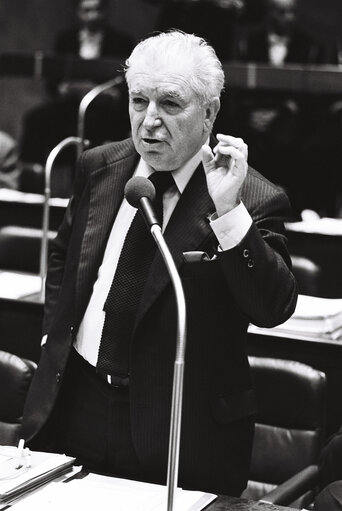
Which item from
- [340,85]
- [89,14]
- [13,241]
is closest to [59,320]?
[13,241]

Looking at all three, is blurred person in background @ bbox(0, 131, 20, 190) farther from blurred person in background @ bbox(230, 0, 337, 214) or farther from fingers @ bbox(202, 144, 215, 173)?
fingers @ bbox(202, 144, 215, 173)

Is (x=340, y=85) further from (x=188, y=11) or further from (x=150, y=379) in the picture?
(x=150, y=379)

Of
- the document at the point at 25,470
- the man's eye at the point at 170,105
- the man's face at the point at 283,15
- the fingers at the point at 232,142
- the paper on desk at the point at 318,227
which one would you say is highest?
the man's face at the point at 283,15

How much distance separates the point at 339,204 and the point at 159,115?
3.90 m

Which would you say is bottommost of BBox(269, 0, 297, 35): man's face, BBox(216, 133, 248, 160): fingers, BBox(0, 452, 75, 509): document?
BBox(0, 452, 75, 509): document

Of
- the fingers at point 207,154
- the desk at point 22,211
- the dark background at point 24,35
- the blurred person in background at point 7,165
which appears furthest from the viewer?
the dark background at point 24,35

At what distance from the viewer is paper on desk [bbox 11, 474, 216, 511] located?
166 cm

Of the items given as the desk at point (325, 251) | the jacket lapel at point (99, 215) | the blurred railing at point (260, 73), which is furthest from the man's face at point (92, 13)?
the jacket lapel at point (99, 215)

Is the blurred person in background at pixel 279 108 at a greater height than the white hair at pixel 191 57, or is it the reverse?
the white hair at pixel 191 57

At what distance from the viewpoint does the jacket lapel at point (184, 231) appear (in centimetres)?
195

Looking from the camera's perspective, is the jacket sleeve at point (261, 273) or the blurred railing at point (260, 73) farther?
the blurred railing at point (260, 73)

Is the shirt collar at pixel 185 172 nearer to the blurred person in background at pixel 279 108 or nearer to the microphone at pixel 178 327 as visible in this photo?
the microphone at pixel 178 327

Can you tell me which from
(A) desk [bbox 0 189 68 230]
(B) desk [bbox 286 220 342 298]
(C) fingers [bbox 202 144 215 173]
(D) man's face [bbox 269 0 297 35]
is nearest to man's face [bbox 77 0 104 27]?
(D) man's face [bbox 269 0 297 35]

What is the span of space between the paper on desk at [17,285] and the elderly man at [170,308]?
1.43 meters
